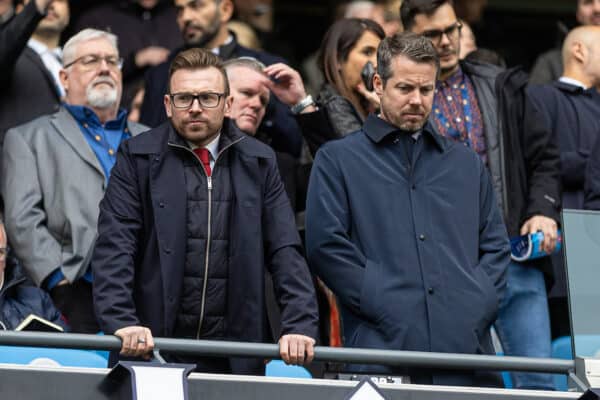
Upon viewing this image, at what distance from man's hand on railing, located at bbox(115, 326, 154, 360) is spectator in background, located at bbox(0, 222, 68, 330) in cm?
123

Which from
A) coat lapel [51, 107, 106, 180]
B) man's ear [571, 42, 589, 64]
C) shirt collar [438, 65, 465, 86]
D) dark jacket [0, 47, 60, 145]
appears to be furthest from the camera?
man's ear [571, 42, 589, 64]

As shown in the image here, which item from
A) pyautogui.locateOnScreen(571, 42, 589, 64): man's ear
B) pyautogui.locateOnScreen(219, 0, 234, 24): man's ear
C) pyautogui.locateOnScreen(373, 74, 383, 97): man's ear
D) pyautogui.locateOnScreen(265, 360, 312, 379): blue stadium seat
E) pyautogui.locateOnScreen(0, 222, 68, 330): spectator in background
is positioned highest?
pyautogui.locateOnScreen(219, 0, 234, 24): man's ear

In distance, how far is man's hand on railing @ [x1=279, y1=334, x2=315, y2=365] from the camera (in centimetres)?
528

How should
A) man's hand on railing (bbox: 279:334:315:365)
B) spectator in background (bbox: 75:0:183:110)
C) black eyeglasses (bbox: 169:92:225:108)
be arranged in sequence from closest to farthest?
man's hand on railing (bbox: 279:334:315:365), black eyeglasses (bbox: 169:92:225:108), spectator in background (bbox: 75:0:183:110)

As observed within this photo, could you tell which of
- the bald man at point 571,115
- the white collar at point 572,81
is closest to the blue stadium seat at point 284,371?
the bald man at point 571,115

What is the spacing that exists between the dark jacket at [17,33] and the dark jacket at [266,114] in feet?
2.64

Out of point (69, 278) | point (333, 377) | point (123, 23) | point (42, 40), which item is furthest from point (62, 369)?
point (123, 23)

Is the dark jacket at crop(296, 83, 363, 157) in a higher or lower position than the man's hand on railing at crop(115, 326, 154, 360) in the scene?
higher

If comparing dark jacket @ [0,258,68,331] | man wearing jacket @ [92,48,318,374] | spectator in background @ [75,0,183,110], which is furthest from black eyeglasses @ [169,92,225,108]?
spectator in background @ [75,0,183,110]

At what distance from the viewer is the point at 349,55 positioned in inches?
293

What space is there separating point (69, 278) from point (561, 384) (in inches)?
95.5

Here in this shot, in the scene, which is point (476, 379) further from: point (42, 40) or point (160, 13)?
point (160, 13)

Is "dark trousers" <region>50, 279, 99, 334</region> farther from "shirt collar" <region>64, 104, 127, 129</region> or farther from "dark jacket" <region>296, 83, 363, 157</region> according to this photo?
"dark jacket" <region>296, 83, 363, 157</region>

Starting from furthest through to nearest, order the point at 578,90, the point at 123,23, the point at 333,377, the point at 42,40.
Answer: the point at 123,23
the point at 42,40
the point at 578,90
the point at 333,377
